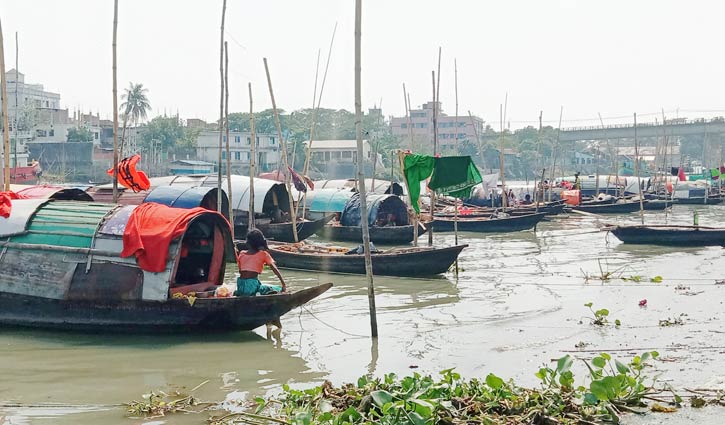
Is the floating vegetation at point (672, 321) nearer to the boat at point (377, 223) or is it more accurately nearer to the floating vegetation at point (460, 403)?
the floating vegetation at point (460, 403)

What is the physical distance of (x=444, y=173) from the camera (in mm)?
14875

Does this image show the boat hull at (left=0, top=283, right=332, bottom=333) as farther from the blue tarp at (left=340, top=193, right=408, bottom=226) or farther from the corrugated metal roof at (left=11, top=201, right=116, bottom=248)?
the blue tarp at (left=340, top=193, right=408, bottom=226)

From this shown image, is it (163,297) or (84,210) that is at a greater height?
(84,210)

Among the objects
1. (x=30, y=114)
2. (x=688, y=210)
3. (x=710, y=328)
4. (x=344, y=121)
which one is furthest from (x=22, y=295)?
(x=344, y=121)

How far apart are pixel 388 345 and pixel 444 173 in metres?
5.95

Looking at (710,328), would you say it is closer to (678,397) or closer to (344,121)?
(678,397)

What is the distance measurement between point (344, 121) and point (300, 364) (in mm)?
70874

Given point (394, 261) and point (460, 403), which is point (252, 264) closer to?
point (460, 403)

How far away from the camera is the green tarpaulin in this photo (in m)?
14.0

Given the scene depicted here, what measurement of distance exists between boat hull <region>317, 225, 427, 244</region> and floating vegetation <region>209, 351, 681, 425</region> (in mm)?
14306

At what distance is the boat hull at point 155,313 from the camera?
30.3ft

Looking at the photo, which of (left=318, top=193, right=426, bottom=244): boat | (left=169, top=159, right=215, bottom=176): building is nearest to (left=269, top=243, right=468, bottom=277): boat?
(left=318, top=193, right=426, bottom=244): boat

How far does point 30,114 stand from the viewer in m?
53.0

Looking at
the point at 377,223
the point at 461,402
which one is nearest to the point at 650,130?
the point at 377,223
